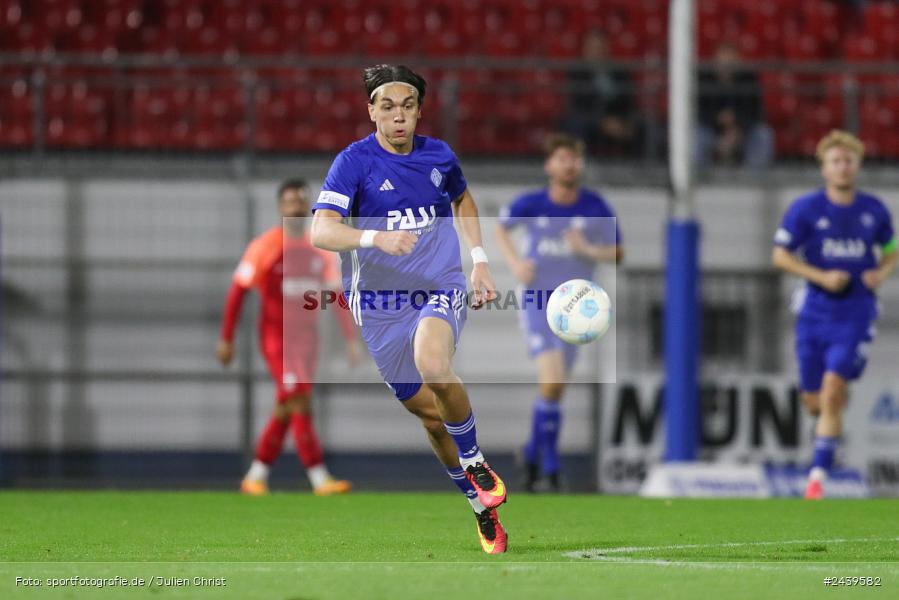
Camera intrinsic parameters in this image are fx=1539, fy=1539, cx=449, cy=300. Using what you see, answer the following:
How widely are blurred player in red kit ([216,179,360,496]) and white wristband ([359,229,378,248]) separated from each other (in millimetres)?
4882

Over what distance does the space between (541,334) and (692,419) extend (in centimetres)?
168

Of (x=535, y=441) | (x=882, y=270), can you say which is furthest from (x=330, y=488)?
(x=882, y=270)

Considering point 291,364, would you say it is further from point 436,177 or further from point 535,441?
point 436,177

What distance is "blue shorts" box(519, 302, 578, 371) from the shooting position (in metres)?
11.5

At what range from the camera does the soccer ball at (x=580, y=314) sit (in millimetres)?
7203

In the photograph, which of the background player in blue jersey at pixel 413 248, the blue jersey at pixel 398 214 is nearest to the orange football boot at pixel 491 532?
the background player in blue jersey at pixel 413 248

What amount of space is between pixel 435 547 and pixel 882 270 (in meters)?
5.13

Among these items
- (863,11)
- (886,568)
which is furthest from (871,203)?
(863,11)

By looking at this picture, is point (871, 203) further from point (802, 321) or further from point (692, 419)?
point (692, 419)

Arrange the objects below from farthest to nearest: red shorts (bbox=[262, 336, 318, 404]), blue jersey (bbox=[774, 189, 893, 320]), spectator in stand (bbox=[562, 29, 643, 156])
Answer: spectator in stand (bbox=[562, 29, 643, 156]) < red shorts (bbox=[262, 336, 318, 404]) < blue jersey (bbox=[774, 189, 893, 320])

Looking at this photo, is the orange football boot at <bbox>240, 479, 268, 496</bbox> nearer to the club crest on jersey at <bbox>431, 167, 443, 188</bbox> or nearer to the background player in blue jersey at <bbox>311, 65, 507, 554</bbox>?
the background player in blue jersey at <bbox>311, 65, 507, 554</bbox>

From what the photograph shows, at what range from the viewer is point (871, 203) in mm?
11031

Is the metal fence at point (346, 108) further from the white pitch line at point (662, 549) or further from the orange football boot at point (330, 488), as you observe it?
the white pitch line at point (662, 549)

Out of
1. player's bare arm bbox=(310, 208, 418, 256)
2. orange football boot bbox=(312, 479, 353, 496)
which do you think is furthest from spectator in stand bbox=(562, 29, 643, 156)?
player's bare arm bbox=(310, 208, 418, 256)
